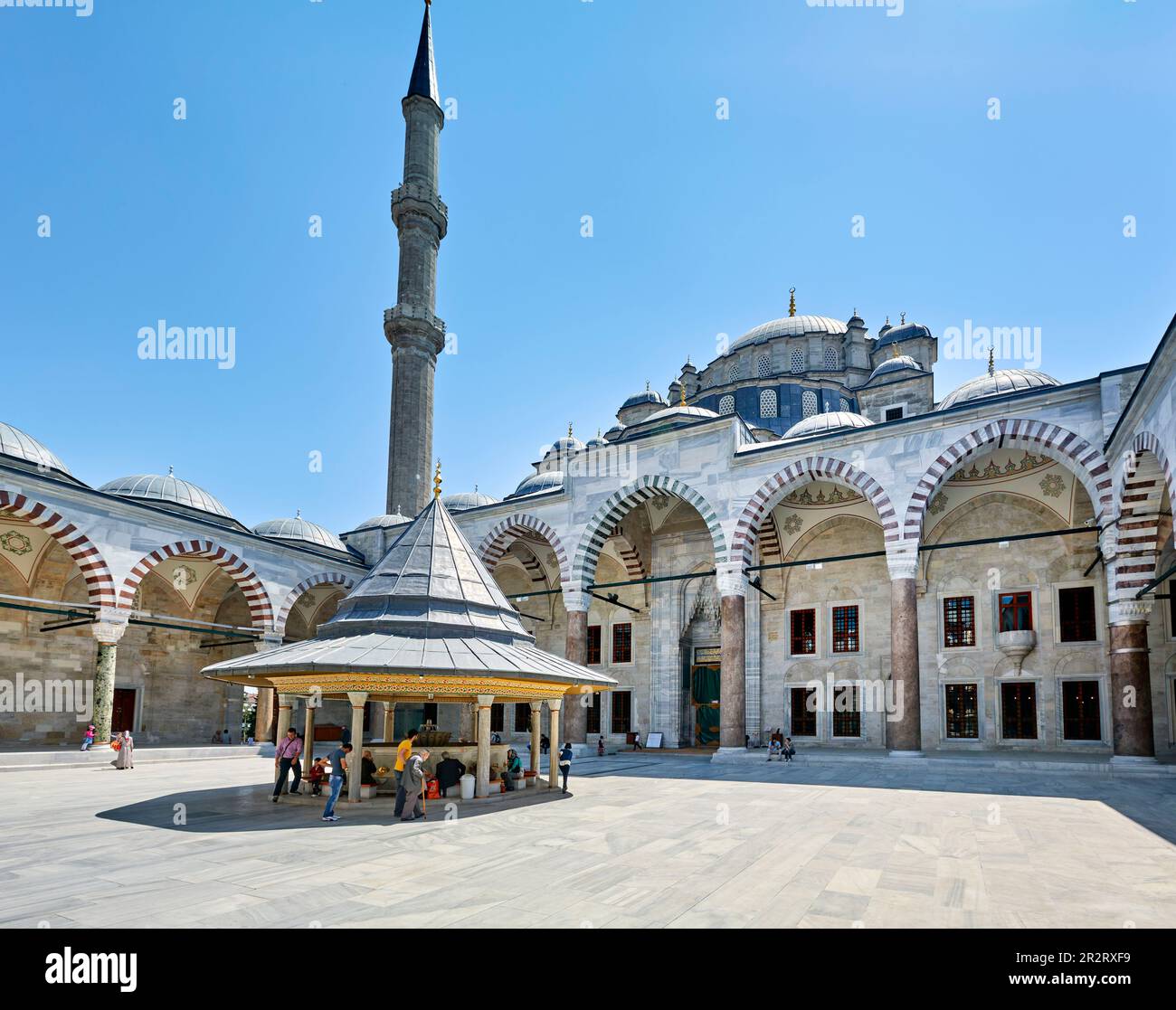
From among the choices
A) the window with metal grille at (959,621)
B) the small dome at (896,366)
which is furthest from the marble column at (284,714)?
the small dome at (896,366)

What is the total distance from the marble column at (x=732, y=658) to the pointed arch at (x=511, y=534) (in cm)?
469

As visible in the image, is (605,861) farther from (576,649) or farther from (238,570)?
(238,570)

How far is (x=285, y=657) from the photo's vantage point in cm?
921

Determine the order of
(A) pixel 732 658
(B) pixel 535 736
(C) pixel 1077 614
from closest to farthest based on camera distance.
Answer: (B) pixel 535 736 < (A) pixel 732 658 < (C) pixel 1077 614

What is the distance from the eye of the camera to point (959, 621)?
61.5 ft

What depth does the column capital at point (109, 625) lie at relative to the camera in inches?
675

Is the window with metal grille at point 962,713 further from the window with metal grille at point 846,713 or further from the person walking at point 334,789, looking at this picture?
the person walking at point 334,789

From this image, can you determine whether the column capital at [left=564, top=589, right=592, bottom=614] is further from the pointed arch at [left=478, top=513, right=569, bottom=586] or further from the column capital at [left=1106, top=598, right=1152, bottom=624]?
the column capital at [left=1106, top=598, right=1152, bottom=624]

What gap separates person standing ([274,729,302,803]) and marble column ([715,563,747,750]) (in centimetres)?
945

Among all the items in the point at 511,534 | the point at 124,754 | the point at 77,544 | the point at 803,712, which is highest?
the point at 511,534

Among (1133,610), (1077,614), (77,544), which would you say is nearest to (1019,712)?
(1077,614)

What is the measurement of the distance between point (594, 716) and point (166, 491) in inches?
565
